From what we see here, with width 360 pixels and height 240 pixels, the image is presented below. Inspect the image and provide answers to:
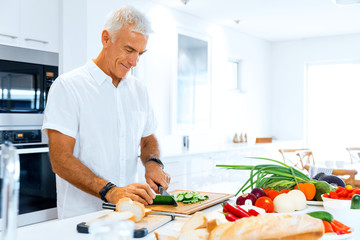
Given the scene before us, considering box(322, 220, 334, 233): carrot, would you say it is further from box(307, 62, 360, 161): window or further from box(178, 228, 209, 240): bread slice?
box(307, 62, 360, 161): window

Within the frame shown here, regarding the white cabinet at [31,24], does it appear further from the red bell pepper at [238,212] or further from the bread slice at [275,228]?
the bread slice at [275,228]

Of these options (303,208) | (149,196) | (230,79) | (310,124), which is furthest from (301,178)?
(310,124)

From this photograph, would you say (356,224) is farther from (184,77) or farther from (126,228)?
(184,77)

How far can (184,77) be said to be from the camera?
4898mm

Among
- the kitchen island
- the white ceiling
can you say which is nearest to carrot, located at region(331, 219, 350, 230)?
the kitchen island

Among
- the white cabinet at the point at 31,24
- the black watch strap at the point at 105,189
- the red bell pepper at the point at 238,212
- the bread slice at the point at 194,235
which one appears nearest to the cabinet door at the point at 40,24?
the white cabinet at the point at 31,24

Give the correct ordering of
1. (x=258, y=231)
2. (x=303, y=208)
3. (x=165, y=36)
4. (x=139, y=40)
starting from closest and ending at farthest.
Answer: (x=258, y=231), (x=303, y=208), (x=139, y=40), (x=165, y=36)

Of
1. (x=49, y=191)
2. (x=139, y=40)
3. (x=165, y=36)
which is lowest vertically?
(x=49, y=191)

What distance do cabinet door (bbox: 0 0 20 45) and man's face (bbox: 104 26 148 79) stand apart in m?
1.56

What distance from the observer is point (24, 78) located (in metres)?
3.18

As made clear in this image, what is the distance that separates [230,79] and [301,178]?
15.7 feet

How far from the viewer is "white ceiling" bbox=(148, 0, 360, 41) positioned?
4.69 meters

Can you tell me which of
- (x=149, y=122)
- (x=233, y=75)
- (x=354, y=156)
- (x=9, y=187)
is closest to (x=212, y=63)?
(x=233, y=75)

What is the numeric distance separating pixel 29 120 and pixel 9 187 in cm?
271
